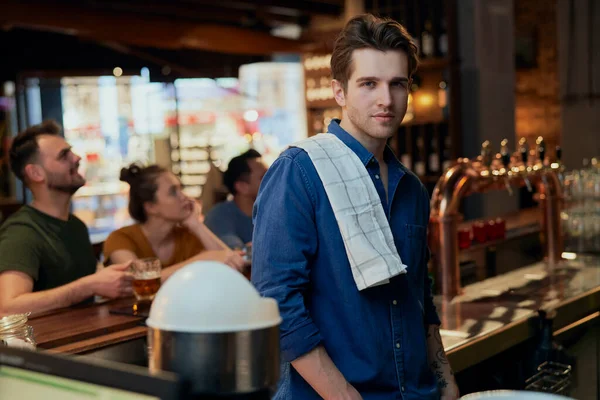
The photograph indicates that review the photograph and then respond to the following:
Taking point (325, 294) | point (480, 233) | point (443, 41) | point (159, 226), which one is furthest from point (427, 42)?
point (325, 294)

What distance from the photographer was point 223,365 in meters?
0.80

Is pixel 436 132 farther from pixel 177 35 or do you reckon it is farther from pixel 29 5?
pixel 29 5

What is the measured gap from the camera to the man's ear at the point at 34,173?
130 inches

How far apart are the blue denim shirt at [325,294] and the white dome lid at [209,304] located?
2.55 feet

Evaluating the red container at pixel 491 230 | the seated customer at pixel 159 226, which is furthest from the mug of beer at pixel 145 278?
the red container at pixel 491 230

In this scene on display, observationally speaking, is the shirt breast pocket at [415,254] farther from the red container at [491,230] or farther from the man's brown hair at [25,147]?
the red container at [491,230]

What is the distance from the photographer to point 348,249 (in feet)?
5.40

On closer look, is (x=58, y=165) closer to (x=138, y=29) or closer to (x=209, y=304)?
(x=209, y=304)

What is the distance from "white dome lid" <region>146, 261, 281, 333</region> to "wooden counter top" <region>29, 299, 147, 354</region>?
139cm

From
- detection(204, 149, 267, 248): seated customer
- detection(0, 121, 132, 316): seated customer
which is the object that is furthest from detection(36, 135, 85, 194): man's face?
detection(204, 149, 267, 248): seated customer

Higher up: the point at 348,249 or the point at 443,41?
the point at 443,41

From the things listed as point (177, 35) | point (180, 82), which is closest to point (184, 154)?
point (180, 82)

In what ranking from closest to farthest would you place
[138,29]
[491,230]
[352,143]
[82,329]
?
[352,143] → [82,329] → [491,230] → [138,29]

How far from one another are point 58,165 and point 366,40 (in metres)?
2.01
